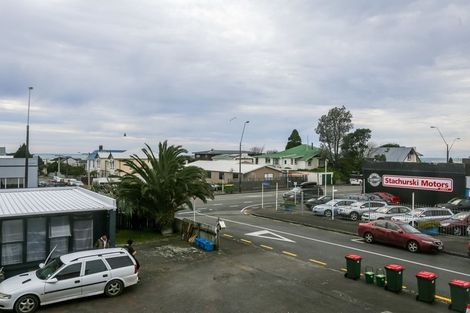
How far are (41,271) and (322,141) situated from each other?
270ft

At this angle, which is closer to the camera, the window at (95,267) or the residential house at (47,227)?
the window at (95,267)

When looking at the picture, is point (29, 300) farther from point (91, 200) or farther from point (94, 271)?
point (91, 200)

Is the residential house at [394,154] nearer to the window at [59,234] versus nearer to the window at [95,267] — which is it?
the window at [59,234]

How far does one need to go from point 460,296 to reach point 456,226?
15706mm

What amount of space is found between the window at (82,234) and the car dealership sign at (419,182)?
33283 mm

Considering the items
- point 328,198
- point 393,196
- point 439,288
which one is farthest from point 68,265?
point 393,196

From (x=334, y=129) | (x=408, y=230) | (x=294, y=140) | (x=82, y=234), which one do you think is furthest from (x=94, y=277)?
(x=294, y=140)

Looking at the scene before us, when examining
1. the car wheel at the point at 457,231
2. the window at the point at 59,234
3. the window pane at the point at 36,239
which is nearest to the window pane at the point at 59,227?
the window at the point at 59,234

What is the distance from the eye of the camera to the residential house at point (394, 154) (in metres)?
91.5

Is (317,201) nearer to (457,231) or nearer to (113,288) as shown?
(457,231)

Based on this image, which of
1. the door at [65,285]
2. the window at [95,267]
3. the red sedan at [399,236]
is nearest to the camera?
the door at [65,285]

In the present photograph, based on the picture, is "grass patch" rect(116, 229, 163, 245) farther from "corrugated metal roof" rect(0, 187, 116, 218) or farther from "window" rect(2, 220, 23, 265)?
"window" rect(2, 220, 23, 265)

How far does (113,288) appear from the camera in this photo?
1444cm

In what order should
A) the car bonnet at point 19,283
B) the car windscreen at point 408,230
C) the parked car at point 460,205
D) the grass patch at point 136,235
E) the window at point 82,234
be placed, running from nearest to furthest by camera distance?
the car bonnet at point 19,283 → the window at point 82,234 → the car windscreen at point 408,230 → the grass patch at point 136,235 → the parked car at point 460,205
